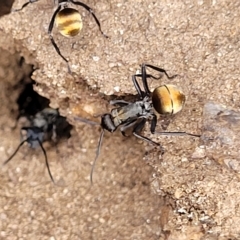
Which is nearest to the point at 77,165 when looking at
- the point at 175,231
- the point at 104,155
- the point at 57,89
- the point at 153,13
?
the point at 104,155

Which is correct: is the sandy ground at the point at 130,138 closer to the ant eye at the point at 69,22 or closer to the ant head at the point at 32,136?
the ant eye at the point at 69,22

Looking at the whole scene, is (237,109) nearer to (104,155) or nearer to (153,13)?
(153,13)

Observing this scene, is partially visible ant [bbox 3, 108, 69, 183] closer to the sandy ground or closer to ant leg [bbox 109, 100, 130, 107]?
the sandy ground

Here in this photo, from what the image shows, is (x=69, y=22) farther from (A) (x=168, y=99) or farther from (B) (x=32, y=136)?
(B) (x=32, y=136)

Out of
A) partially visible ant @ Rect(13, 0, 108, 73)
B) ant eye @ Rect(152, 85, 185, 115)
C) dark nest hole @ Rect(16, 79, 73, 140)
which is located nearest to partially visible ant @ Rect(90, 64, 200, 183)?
ant eye @ Rect(152, 85, 185, 115)

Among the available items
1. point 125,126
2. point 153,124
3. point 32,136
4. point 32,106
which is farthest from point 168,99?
point 32,106

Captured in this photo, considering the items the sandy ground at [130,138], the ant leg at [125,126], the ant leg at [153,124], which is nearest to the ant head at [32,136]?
the sandy ground at [130,138]
